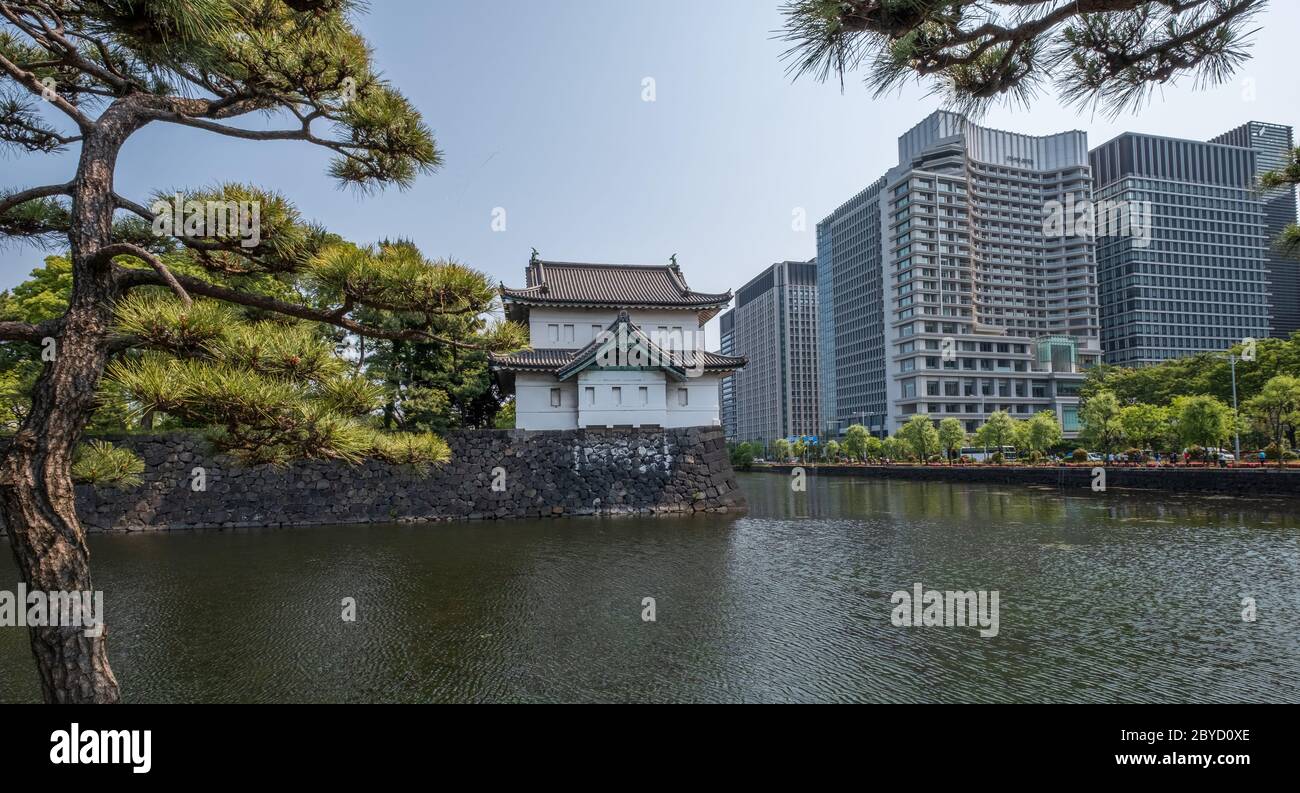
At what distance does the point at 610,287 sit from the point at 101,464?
21586 mm

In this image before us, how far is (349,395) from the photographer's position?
3.74m

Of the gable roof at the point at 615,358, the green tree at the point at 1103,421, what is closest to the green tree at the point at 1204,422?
the green tree at the point at 1103,421

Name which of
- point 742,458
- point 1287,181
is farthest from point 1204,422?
point 742,458

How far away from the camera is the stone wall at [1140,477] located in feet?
76.6

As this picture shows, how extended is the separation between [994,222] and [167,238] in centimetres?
8442

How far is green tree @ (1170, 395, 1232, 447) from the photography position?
2819 cm

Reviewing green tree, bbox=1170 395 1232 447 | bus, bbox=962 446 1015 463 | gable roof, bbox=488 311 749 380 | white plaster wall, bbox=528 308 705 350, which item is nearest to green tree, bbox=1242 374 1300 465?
green tree, bbox=1170 395 1232 447

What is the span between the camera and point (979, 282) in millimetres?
70562

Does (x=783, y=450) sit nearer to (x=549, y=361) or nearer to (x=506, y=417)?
(x=506, y=417)

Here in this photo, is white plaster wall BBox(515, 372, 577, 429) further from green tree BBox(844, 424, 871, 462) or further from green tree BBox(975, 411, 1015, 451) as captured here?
green tree BBox(844, 424, 871, 462)

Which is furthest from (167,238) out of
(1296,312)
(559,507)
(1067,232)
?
(1296,312)

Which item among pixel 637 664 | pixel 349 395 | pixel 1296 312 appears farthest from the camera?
pixel 1296 312

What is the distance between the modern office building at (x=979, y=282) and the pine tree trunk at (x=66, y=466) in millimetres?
67249
